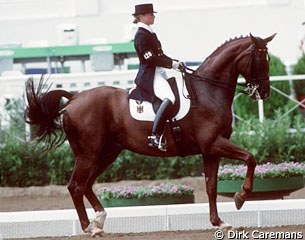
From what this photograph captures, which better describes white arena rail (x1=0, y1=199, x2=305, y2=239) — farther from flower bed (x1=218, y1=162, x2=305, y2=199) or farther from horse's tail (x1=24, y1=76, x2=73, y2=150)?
horse's tail (x1=24, y1=76, x2=73, y2=150)

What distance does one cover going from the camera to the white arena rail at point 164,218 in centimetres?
1198

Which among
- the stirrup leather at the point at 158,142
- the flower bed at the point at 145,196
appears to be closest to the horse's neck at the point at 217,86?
the stirrup leather at the point at 158,142

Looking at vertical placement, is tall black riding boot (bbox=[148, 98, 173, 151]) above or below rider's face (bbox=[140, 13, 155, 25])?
below

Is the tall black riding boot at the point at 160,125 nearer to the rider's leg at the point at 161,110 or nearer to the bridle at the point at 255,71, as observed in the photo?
the rider's leg at the point at 161,110

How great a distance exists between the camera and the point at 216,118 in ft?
35.6

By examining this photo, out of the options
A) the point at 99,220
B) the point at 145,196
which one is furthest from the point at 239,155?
the point at 145,196

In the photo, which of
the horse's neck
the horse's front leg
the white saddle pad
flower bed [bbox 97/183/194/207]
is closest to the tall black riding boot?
the white saddle pad

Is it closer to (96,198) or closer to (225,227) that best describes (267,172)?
(225,227)

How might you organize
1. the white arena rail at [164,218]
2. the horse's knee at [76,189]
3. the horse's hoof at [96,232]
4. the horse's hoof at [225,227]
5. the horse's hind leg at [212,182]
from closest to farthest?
the horse's hoof at [225,227]
the horse's hind leg at [212,182]
the horse's hoof at [96,232]
the horse's knee at [76,189]
the white arena rail at [164,218]

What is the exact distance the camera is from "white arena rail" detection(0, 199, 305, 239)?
12.0 meters

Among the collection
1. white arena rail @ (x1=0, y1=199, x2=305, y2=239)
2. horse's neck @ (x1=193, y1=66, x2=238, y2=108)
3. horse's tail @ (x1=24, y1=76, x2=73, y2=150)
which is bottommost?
white arena rail @ (x1=0, y1=199, x2=305, y2=239)

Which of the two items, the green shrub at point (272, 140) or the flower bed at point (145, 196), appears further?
the green shrub at point (272, 140)

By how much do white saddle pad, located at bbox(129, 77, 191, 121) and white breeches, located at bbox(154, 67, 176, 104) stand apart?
11 cm

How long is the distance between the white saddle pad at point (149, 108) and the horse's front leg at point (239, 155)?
417mm
